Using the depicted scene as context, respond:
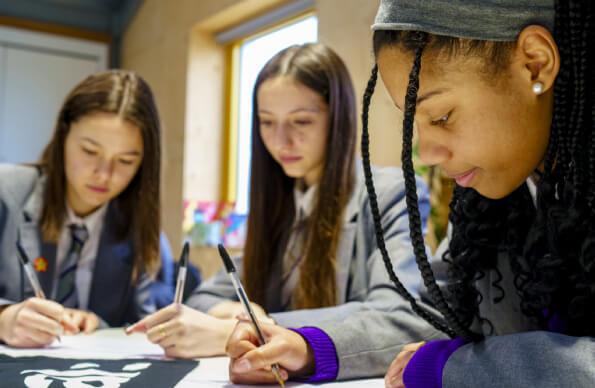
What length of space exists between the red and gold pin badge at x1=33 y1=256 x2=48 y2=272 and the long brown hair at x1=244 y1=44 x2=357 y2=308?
0.53 meters

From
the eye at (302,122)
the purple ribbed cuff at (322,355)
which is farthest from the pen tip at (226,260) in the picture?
the eye at (302,122)

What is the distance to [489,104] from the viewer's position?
811 millimetres

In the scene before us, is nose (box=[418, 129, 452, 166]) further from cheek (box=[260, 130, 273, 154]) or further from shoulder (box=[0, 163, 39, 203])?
shoulder (box=[0, 163, 39, 203])

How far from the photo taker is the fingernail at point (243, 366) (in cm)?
97

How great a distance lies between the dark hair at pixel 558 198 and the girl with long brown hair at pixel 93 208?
3.70 ft

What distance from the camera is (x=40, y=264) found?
71.2 inches

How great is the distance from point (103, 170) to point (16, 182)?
0.24m

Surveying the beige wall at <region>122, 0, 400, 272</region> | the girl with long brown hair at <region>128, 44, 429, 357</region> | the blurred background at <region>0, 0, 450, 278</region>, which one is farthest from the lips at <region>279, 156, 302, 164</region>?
the beige wall at <region>122, 0, 400, 272</region>

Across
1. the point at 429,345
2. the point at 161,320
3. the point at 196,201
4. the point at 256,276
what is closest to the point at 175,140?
the point at 196,201

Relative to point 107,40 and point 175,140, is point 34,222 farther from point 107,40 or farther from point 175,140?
point 107,40

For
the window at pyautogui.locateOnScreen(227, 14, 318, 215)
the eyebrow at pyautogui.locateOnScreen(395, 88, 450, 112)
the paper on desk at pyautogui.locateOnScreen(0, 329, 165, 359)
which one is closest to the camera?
the eyebrow at pyautogui.locateOnScreen(395, 88, 450, 112)

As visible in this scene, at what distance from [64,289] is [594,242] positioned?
144 cm

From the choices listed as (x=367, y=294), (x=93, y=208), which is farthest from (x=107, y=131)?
(x=367, y=294)

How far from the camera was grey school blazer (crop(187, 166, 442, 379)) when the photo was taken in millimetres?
1083
